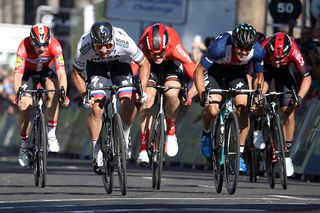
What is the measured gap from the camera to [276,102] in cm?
1883

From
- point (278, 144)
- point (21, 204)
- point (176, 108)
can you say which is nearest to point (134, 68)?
point (176, 108)

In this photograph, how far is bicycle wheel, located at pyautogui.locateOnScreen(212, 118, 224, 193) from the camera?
17.1 m

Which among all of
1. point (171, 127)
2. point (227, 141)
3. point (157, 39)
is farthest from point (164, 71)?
point (227, 141)

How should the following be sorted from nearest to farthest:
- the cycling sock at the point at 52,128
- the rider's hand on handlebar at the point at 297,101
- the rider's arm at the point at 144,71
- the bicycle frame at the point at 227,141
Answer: the bicycle frame at the point at 227,141, the rider's arm at the point at 144,71, the rider's hand on handlebar at the point at 297,101, the cycling sock at the point at 52,128

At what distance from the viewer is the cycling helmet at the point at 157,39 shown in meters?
18.3

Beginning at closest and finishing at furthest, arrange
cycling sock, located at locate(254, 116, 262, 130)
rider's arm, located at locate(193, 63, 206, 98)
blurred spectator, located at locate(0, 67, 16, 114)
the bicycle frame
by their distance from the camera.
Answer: the bicycle frame, rider's arm, located at locate(193, 63, 206, 98), cycling sock, located at locate(254, 116, 262, 130), blurred spectator, located at locate(0, 67, 16, 114)

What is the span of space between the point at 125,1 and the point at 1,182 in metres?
13.4

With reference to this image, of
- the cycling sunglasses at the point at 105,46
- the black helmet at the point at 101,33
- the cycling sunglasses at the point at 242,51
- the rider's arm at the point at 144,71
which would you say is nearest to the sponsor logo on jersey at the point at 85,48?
the cycling sunglasses at the point at 105,46

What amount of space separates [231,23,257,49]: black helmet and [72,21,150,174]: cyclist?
3.55 ft

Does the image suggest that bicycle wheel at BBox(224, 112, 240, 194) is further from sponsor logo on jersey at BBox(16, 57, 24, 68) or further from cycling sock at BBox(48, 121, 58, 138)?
sponsor logo on jersey at BBox(16, 57, 24, 68)

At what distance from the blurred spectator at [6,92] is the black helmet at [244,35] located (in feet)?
77.6

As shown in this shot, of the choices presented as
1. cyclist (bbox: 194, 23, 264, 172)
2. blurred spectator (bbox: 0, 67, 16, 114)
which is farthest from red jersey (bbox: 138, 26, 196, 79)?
blurred spectator (bbox: 0, 67, 16, 114)

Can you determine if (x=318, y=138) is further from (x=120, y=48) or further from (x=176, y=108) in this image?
(x=120, y=48)

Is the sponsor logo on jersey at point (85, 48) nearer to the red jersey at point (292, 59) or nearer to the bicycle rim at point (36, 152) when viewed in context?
the bicycle rim at point (36, 152)
